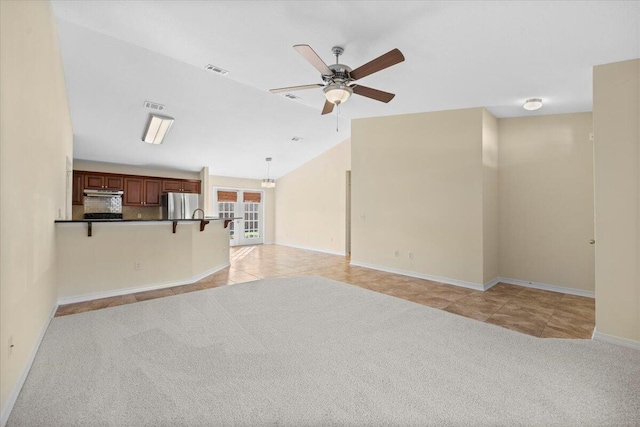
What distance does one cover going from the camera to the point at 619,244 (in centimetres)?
253

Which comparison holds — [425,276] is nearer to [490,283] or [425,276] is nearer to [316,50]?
[490,283]

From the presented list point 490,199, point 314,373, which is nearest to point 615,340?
point 490,199

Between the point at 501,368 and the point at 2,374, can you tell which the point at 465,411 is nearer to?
the point at 501,368

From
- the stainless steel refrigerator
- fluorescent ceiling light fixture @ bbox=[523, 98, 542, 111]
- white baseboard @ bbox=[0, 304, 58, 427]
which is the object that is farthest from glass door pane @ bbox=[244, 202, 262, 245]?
fluorescent ceiling light fixture @ bbox=[523, 98, 542, 111]

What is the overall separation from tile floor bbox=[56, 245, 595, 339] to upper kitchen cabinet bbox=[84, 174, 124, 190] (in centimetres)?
354

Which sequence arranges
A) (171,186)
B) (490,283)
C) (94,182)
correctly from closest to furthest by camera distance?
(490,283)
(94,182)
(171,186)

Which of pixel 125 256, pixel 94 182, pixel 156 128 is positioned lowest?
pixel 125 256

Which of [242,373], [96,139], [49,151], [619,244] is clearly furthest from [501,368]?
[96,139]

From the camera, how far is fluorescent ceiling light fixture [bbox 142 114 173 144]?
5023 mm

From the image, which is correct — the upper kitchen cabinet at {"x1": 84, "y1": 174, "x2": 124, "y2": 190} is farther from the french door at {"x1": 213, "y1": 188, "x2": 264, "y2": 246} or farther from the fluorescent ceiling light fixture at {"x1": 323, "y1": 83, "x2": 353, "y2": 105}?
the fluorescent ceiling light fixture at {"x1": 323, "y1": 83, "x2": 353, "y2": 105}

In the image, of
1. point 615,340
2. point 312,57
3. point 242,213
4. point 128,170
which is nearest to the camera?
point 312,57

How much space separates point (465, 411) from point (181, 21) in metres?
3.85

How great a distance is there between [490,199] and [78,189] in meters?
8.27

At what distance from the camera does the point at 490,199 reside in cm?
451
